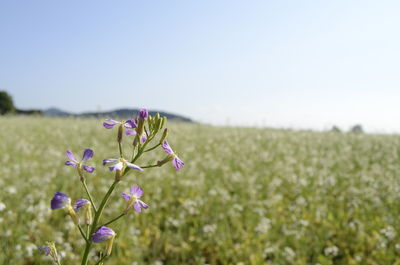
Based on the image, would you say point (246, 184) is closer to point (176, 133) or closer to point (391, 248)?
point (391, 248)

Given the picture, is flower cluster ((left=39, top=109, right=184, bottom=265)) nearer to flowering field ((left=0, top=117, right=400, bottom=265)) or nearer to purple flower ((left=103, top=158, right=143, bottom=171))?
purple flower ((left=103, top=158, right=143, bottom=171))

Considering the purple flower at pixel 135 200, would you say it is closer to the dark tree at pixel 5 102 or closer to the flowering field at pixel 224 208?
the flowering field at pixel 224 208

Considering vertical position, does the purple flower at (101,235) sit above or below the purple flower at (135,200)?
below

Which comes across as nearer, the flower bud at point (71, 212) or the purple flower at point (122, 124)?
the flower bud at point (71, 212)

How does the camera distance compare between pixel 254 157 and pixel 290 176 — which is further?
pixel 254 157

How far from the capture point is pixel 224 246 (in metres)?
4.51

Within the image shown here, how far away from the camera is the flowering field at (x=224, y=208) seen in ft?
14.5

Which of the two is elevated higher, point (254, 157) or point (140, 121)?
point (140, 121)

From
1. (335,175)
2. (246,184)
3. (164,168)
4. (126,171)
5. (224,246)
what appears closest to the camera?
(126,171)

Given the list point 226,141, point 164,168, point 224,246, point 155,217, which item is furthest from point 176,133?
point 224,246

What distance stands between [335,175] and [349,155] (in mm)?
2495

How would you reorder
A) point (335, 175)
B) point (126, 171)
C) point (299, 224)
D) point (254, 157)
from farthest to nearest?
point (254, 157)
point (335, 175)
point (299, 224)
point (126, 171)

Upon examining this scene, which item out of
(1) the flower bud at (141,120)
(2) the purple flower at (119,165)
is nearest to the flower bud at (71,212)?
(2) the purple flower at (119,165)

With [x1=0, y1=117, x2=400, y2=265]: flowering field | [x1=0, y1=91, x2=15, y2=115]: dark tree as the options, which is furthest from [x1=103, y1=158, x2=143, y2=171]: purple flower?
[x1=0, y1=91, x2=15, y2=115]: dark tree
